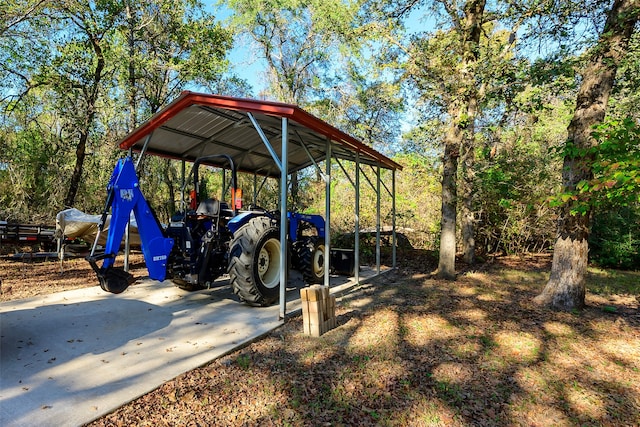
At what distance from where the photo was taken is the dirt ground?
8.14 feet

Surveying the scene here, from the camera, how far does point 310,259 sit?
6238 millimetres

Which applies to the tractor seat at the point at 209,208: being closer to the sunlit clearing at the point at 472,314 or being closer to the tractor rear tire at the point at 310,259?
the tractor rear tire at the point at 310,259

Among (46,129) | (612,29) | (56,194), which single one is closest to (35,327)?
(612,29)

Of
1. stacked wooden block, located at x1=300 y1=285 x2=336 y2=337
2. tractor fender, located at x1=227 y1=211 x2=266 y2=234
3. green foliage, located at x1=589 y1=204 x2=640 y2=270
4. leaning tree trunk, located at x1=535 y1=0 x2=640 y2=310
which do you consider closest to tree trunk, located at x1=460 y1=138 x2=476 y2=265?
leaning tree trunk, located at x1=535 y1=0 x2=640 y2=310

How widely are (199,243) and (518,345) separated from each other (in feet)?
13.4

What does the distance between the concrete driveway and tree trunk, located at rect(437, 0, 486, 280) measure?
377 centimetres

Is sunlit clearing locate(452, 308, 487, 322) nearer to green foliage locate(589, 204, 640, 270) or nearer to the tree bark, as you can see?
green foliage locate(589, 204, 640, 270)

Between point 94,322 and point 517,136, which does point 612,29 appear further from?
point 94,322

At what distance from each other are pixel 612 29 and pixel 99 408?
679 centimetres

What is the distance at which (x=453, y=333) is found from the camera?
411 cm

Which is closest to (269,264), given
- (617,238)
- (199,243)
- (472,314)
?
(199,243)

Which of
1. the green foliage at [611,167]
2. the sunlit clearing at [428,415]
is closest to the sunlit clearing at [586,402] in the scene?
the sunlit clearing at [428,415]

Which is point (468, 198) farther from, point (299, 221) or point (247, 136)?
point (247, 136)

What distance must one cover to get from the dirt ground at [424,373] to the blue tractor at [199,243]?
88 cm
